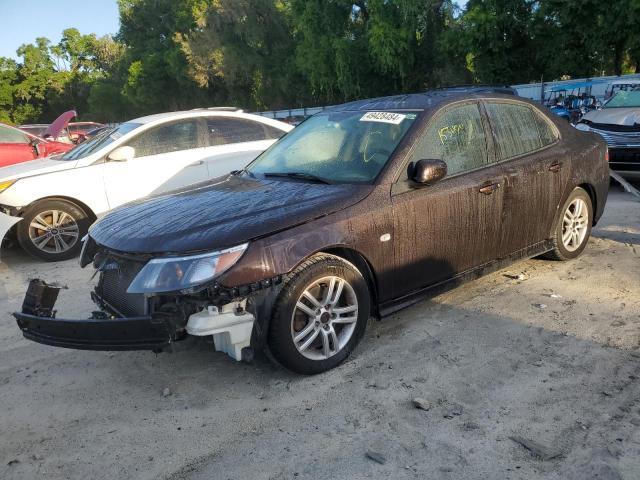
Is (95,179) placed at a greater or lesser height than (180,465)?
greater

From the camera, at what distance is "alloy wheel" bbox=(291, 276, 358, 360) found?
3342 millimetres

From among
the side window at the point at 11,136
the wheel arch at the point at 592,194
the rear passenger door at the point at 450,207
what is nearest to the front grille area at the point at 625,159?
the wheel arch at the point at 592,194

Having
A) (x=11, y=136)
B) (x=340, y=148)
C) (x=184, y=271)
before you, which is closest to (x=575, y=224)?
(x=340, y=148)

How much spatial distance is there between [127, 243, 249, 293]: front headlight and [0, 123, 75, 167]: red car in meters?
7.91

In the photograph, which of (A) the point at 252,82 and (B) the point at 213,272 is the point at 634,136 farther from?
(A) the point at 252,82

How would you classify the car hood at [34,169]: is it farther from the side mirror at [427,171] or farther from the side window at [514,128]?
the side window at [514,128]

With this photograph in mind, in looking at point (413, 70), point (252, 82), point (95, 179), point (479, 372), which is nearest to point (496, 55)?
point (413, 70)

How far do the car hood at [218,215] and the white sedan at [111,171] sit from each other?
2.95 m

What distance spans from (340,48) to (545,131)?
36559mm

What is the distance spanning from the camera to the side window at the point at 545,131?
483cm

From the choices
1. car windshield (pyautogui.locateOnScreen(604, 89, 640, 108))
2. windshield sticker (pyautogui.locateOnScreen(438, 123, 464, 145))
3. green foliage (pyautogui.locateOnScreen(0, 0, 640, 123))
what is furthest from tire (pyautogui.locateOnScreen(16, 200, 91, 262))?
green foliage (pyautogui.locateOnScreen(0, 0, 640, 123))

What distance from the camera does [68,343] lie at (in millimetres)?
3146

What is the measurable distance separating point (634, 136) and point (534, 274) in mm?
4890

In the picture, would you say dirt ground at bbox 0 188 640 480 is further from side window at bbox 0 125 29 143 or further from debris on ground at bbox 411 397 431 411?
side window at bbox 0 125 29 143
